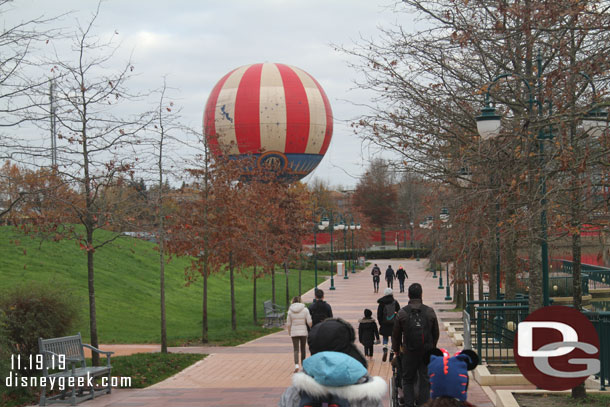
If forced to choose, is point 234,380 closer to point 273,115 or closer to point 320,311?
point 320,311

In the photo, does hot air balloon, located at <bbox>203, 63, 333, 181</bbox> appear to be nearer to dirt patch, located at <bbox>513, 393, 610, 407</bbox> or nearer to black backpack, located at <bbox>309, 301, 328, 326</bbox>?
black backpack, located at <bbox>309, 301, 328, 326</bbox>

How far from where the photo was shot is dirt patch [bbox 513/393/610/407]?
31.6 feet

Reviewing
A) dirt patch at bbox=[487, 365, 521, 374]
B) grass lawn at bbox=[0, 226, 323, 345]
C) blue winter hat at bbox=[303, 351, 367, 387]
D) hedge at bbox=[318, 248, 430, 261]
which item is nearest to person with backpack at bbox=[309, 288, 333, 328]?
dirt patch at bbox=[487, 365, 521, 374]

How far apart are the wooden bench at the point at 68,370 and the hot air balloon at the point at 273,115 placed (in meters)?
38.0

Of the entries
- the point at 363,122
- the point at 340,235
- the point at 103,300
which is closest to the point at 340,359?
the point at 363,122

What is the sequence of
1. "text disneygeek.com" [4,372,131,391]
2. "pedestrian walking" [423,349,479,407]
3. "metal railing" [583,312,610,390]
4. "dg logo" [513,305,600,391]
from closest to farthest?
"pedestrian walking" [423,349,479,407]
"dg logo" [513,305,600,391]
"metal railing" [583,312,610,390]
"text disneygeek.com" [4,372,131,391]

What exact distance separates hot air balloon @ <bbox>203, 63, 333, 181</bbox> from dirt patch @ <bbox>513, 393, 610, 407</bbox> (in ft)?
134

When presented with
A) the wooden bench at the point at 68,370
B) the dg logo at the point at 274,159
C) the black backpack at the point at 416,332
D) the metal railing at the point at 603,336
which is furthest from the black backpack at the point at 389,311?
the dg logo at the point at 274,159

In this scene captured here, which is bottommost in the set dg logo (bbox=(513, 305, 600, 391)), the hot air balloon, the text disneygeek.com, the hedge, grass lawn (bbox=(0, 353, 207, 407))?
the hedge

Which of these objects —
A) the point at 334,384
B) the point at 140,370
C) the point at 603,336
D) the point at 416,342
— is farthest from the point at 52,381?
the point at 334,384

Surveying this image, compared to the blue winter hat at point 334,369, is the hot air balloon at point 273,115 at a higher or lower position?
higher

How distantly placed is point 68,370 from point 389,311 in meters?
6.65

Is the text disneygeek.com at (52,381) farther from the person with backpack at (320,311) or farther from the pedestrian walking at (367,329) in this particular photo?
the pedestrian walking at (367,329)

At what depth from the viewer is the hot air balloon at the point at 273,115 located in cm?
5222
